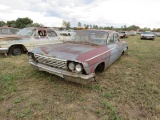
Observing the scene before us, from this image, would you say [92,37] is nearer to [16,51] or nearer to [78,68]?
[78,68]

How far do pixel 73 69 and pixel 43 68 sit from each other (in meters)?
0.94

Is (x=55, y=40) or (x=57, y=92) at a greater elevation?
(x=55, y=40)

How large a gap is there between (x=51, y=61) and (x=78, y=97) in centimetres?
116

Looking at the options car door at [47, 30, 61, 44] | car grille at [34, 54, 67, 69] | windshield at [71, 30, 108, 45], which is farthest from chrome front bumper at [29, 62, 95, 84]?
car door at [47, 30, 61, 44]

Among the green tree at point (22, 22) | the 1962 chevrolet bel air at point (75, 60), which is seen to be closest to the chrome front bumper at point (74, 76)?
the 1962 chevrolet bel air at point (75, 60)

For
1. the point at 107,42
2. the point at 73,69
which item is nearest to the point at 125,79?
the point at 107,42

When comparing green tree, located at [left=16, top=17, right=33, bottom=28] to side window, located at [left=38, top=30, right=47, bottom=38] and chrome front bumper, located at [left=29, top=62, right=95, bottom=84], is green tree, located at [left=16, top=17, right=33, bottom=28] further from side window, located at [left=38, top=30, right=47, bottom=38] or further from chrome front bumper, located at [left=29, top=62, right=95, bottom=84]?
chrome front bumper, located at [left=29, top=62, right=95, bottom=84]

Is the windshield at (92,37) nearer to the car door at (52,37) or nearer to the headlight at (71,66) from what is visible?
the headlight at (71,66)

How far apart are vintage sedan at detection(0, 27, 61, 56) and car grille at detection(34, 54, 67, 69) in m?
3.22

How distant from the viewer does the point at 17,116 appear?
2.49 m

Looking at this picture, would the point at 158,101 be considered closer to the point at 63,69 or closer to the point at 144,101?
the point at 144,101

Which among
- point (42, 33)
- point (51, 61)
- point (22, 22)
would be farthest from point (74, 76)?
point (22, 22)

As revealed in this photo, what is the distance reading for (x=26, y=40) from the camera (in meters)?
6.68

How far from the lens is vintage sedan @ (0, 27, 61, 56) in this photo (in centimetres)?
619
